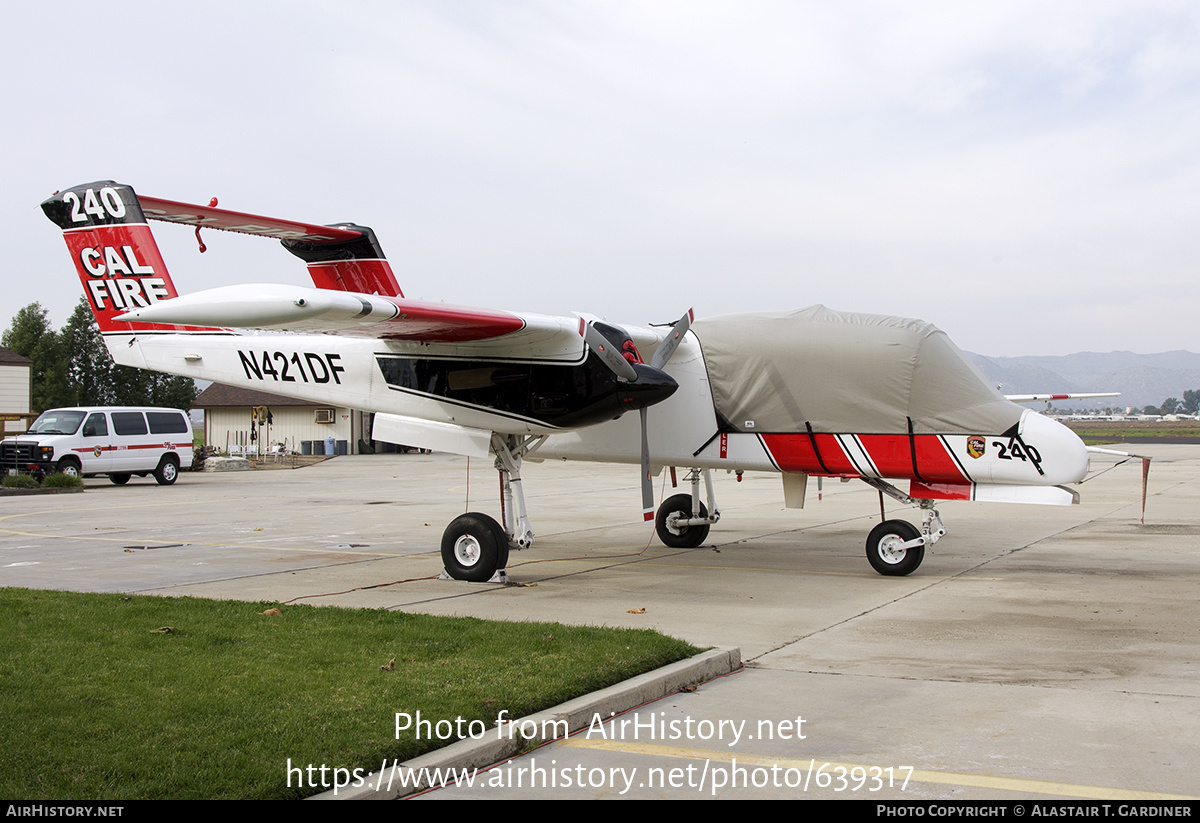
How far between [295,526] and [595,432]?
7500 millimetres

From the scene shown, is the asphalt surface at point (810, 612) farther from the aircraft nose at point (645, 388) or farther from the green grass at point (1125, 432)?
the green grass at point (1125, 432)

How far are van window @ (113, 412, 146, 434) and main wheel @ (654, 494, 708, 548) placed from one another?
20032 mm

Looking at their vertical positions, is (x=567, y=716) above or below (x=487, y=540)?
below

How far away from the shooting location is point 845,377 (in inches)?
447

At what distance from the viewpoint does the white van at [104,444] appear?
1055 inches

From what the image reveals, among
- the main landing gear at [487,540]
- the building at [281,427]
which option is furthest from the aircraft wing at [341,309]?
the building at [281,427]

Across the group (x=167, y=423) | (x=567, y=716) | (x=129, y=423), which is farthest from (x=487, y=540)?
(x=167, y=423)

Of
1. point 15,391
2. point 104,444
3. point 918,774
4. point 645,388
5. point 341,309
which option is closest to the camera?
point 918,774

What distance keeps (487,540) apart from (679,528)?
4.20 meters

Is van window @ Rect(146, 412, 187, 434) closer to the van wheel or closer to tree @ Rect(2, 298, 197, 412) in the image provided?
the van wheel

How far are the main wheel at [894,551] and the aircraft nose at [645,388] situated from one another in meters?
2.99

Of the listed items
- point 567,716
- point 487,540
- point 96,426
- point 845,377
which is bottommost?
point 567,716

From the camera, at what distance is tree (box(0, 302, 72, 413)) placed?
54312mm

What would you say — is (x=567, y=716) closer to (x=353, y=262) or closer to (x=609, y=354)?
(x=609, y=354)
